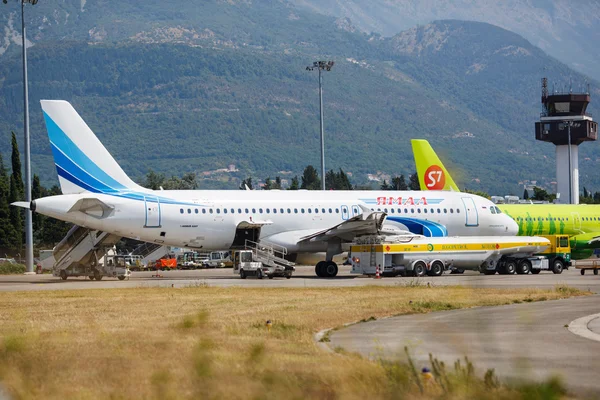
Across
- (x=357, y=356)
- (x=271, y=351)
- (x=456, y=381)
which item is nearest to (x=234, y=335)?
(x=271, y=351)

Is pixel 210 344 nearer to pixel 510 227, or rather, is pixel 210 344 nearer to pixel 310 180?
pixel 510 227

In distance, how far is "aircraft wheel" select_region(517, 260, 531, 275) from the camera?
50.1 metres

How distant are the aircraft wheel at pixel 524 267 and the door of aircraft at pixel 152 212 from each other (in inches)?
713

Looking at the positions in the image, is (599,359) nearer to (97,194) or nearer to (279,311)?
(279,311)

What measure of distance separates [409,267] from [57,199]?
15870 millimetres

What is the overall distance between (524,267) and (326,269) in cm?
1017

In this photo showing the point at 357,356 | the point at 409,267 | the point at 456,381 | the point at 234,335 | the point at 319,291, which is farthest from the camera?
the point at 409,267

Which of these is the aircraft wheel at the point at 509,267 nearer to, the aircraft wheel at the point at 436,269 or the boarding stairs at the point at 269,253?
the aircraft wheel at the point at 436,269

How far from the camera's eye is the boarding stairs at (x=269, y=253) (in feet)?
151

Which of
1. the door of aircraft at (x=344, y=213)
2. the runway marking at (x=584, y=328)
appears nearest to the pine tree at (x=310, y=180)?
the door of aircraft at (x=344, y=213)

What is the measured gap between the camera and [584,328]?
70.2 feet

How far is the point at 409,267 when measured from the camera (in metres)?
46.3

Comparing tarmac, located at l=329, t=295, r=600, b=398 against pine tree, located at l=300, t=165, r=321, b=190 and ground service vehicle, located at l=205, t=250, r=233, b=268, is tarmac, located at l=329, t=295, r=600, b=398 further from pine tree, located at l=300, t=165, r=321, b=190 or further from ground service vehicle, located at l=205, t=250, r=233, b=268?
pine tree, located at l=300, t=165, r=321, b=190

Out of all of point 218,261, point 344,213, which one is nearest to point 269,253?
point 344,213
